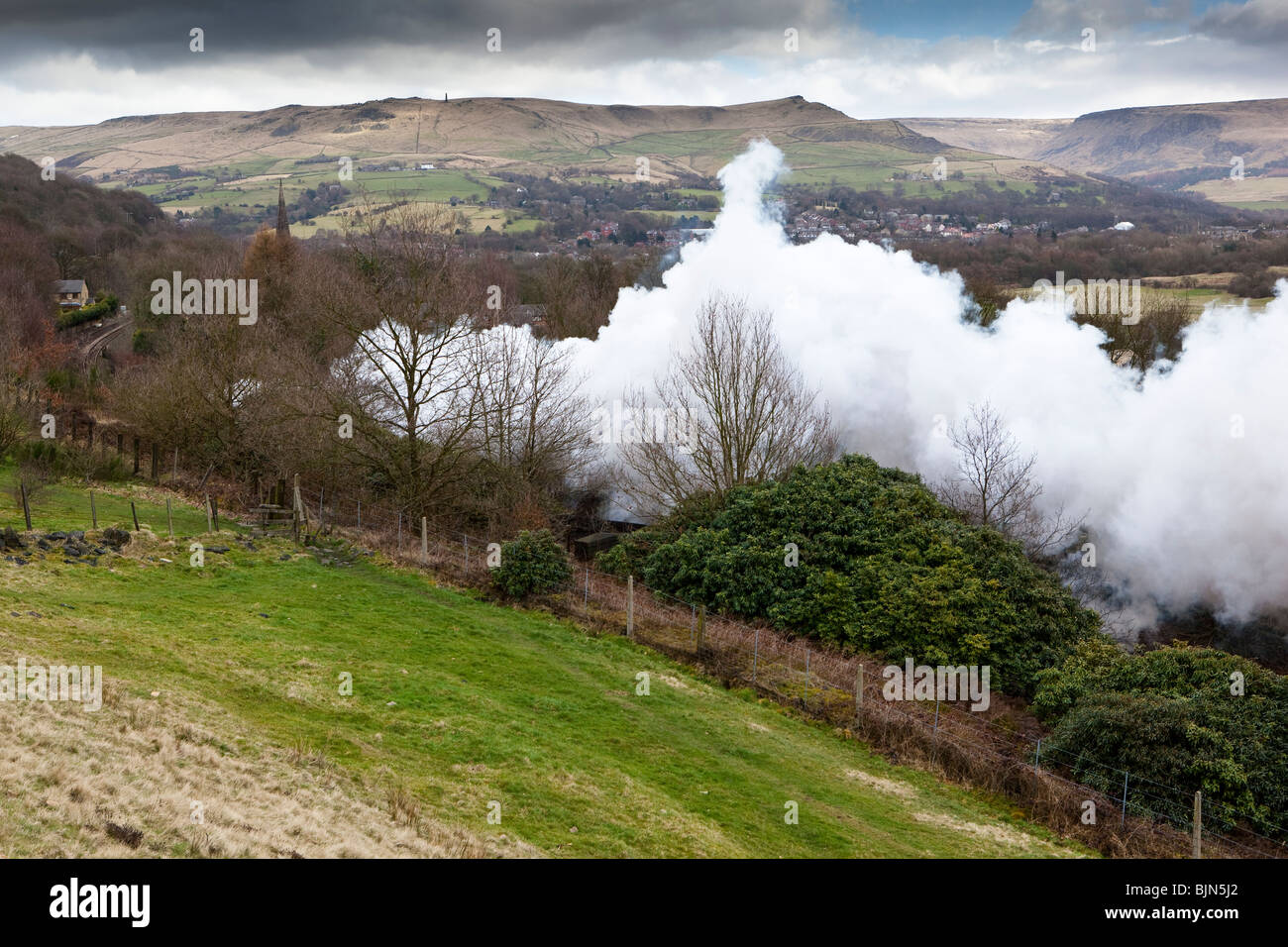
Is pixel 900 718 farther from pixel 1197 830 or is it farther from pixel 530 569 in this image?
pixel 530 569

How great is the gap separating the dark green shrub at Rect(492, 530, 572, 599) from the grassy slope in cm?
214

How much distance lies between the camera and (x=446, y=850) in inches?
469

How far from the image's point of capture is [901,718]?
814 inches

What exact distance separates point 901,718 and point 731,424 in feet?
54.0

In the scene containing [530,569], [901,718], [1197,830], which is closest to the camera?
[1197,830]

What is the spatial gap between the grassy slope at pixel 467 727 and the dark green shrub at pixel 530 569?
7.01ft

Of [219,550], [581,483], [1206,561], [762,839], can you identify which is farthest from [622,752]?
[581,483]

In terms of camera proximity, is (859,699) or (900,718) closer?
(900,718)

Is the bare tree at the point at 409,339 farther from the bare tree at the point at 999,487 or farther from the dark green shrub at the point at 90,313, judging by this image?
the dark green shrub at the point at 90,313

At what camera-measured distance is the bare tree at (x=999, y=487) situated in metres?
31.8

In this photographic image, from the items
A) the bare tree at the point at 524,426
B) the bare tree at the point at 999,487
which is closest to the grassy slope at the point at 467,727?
the bare tree at the point at 524,426

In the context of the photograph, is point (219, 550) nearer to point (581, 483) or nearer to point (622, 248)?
point (581, 483)

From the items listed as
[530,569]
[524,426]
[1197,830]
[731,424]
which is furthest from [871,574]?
[524,426]

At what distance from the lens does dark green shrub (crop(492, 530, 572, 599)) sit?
89.9 feet
